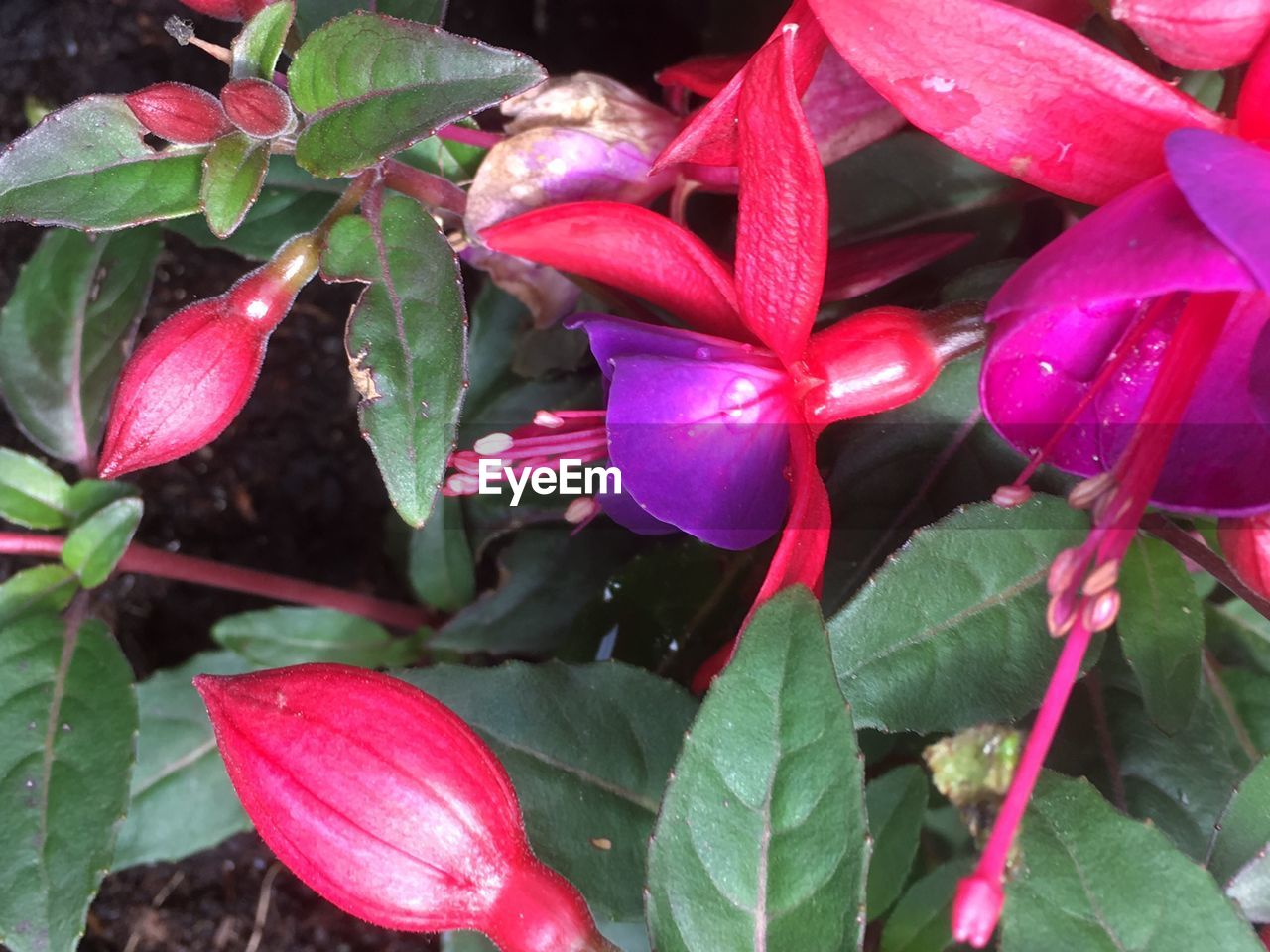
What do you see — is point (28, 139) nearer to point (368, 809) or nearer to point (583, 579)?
point (368, 809)

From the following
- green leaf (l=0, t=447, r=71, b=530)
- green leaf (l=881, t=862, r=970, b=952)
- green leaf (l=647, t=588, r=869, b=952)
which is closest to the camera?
green leaf (l=647, t=588, r=869, b=952)

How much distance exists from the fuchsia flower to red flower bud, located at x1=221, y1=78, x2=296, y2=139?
0.41 ft

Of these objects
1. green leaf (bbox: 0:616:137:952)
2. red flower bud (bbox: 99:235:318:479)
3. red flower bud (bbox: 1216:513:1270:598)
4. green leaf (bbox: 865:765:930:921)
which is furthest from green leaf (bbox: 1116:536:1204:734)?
green leaf (bbox: 0:616:137:952)

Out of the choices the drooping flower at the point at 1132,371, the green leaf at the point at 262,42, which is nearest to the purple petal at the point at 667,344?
the drooping flower at the point at 1132,371

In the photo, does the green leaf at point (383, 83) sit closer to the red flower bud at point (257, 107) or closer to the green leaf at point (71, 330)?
the red flower bud at point (257, 107)

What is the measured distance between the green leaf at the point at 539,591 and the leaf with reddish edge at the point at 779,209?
0.39m

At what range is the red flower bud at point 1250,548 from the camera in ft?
1.78

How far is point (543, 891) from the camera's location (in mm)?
507

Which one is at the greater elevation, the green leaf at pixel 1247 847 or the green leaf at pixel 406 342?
the green leaf at pixel 406 342

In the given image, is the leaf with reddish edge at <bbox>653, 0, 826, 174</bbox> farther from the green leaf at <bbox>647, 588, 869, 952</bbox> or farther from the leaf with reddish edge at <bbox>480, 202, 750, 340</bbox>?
the green leaf at <bbox>647, 588, 869, 952</bbox>

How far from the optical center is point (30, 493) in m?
0.77

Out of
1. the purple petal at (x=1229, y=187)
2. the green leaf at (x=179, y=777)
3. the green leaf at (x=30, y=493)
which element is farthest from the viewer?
the green leaf at (x=179, y=777)

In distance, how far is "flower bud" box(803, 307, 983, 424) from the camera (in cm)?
52

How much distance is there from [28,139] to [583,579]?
49cm
